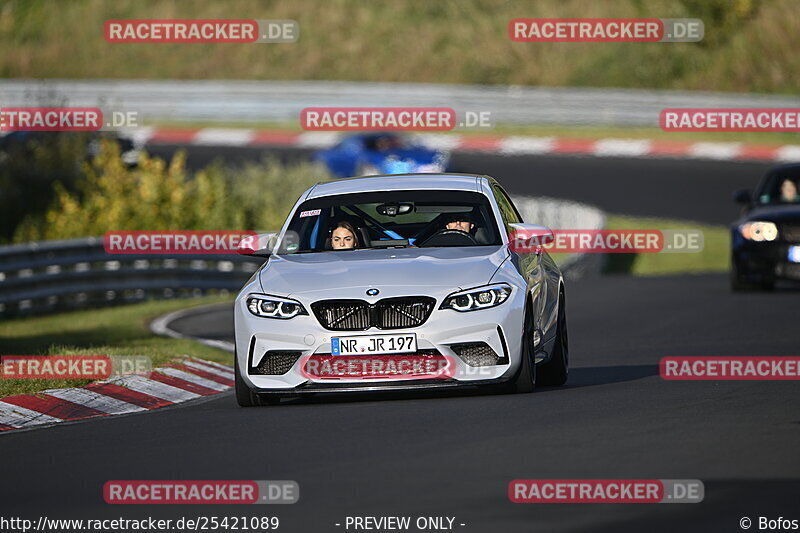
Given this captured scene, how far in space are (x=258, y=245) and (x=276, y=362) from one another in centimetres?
126

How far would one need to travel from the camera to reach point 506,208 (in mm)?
12281

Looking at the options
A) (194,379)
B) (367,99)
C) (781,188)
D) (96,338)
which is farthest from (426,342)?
(367,99)

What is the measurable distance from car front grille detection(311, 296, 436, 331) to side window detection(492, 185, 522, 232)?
61.3 inches

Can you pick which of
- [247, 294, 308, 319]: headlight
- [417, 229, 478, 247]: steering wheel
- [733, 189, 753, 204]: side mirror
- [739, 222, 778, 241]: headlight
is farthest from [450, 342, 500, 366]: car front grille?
[739, 222, 778, 241]: headlight

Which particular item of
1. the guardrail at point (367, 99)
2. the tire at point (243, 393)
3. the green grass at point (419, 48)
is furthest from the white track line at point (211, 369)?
the green grass at point (419, 48)

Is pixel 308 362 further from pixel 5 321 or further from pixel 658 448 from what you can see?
pixel 5 321

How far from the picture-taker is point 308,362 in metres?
10.3

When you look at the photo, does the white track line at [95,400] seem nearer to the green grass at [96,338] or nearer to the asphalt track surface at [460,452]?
the green grass at [96,338]

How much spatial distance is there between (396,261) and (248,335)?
3.43 feet

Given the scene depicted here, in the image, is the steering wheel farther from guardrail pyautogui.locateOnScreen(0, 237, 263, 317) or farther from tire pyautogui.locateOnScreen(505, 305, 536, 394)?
guardrail pyautogui.locateOnScreen(0, 237, 263, 317)

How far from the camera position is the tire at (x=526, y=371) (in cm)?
1042

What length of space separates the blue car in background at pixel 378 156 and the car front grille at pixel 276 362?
86.7ft

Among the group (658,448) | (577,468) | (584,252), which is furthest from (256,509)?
(584,252)

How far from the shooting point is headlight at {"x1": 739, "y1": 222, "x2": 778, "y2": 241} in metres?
20.3
